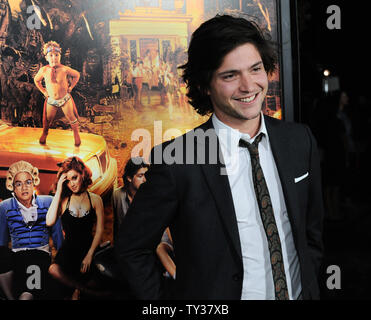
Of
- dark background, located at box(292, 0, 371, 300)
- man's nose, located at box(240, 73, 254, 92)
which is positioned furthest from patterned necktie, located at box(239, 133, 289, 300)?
dark background, located at box(292, 0, 371, 300)

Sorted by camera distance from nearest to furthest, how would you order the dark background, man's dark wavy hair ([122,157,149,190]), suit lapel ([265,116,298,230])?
1. suit lapel ([265,116,298,230])
2. man's dark wavy hair ([122,157,149,190])
3. the dark background

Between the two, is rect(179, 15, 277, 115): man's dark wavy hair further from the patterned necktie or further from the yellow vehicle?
the yellow vehicle

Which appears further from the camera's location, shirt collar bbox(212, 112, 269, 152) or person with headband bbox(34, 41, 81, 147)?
person with headband bbox(34, 41, 81, 147)

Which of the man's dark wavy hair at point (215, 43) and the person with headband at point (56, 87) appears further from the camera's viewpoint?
the person with headband at point (56, 87)

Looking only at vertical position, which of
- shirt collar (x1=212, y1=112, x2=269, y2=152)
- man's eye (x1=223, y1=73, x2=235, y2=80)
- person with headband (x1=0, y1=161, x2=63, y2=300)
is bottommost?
person with headband (x1=0, y1=161, x2=63, y2=300)

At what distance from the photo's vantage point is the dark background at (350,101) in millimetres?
3467

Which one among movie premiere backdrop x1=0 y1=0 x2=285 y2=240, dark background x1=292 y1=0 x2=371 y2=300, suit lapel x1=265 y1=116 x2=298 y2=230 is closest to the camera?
suit lapel x1=265 y1=116 x2=298 y2=230

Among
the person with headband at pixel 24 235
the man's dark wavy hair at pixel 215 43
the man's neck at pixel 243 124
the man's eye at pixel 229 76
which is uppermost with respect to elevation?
the man's dark wavy hair at pixel 215 43

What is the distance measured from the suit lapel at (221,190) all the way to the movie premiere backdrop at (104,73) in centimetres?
93

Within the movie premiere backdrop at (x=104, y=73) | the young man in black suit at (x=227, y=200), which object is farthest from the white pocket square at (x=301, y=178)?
the movie premiere backdrop at (x=104, y=73)

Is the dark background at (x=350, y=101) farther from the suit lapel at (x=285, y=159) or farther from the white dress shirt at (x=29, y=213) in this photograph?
the white dress shirt at (x=29, y=213)

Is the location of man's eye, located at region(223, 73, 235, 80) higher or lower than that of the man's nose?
higher

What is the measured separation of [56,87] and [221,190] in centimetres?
129

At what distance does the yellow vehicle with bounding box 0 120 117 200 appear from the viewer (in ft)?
7.32
